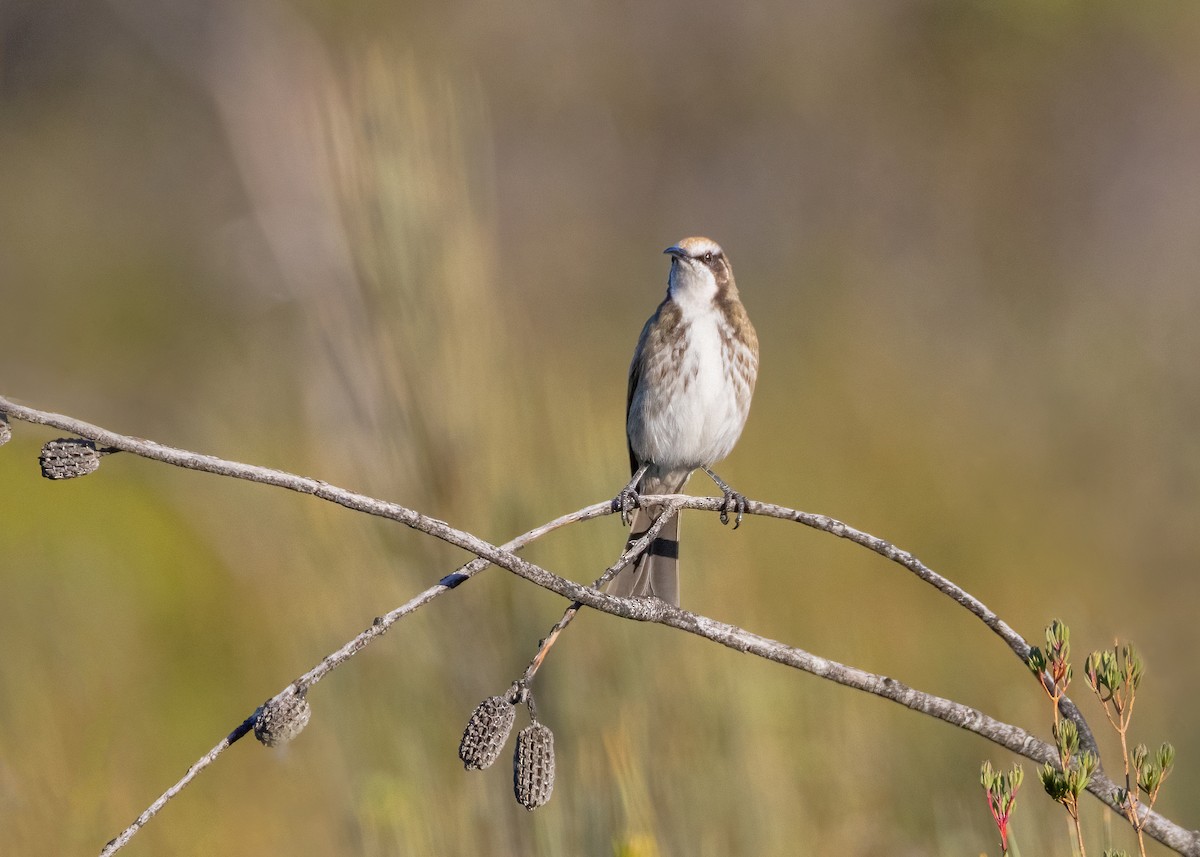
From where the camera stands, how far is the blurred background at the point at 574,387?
234 cm

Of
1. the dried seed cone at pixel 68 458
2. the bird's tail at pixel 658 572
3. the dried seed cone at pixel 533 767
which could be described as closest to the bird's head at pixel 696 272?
the bird's tail at pixel 658 572

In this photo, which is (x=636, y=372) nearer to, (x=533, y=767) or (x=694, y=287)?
(x=694, y=287)

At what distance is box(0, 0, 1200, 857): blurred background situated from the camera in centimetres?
234

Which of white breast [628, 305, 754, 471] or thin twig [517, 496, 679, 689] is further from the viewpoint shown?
white breast [628, 305, 754, 471]

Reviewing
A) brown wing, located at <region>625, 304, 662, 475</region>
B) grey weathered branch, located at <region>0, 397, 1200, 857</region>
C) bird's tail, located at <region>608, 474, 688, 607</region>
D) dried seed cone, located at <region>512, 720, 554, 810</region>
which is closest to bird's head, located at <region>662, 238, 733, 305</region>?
brown wing, located at <region>625, 304, 662, 475</region>

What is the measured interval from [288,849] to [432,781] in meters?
1.37

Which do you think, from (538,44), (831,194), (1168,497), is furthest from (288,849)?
(538,44)

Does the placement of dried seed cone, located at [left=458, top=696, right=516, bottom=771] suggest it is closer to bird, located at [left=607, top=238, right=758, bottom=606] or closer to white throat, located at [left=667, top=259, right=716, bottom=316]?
bird, located at [left=607, top=238, right=758, bottom=606]

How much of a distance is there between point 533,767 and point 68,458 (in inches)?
22.8

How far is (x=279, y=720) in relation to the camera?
1.25m

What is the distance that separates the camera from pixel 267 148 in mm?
10477

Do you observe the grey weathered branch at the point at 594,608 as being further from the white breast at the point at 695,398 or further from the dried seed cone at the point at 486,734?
the white breast at the point at 695,398

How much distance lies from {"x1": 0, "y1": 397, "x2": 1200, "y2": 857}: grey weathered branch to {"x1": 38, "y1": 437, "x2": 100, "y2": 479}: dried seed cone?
0.02 m

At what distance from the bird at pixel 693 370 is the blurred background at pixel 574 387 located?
8.4 inches
